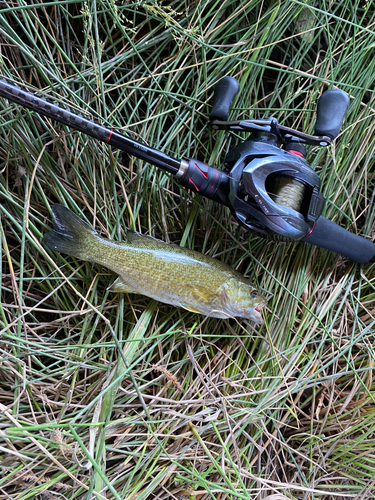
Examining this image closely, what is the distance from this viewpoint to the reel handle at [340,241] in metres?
1.82

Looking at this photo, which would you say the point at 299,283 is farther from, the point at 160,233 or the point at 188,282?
the point at 160,233

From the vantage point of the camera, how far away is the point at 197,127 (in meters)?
2.02

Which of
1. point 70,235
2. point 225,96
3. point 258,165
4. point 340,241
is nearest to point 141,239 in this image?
point 70,235

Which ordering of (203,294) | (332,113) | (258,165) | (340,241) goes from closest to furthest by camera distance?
(258,165), (332,113), (203,294), (340,241)

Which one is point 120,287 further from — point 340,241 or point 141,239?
point 340,241

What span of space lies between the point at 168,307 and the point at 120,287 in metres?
0.28

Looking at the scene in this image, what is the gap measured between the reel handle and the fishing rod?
89 millimetres

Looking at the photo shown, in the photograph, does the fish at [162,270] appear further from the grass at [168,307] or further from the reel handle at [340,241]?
the reel handle at [340,241]

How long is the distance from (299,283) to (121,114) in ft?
4.28

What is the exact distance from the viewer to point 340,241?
1.88m

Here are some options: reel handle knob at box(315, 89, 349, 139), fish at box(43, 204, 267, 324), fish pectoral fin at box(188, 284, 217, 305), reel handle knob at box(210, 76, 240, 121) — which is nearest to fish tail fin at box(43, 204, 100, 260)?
fish at box(43, 204, 267, 324)

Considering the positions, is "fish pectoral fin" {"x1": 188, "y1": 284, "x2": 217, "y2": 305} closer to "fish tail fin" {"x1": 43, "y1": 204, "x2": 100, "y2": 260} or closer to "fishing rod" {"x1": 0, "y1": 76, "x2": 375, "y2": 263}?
"fishing rod" {"x1": 0, "y1": 76, "x2": 375, "y2": 263}

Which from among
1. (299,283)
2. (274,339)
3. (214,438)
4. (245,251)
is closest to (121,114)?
(245,251)

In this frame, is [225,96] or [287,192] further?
[225,96]
